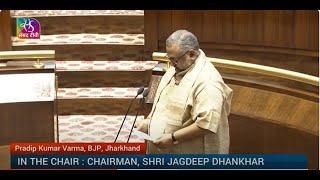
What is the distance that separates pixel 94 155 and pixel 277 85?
1536mm

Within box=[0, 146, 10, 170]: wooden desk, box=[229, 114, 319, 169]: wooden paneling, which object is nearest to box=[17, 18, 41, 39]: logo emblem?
box=[0, 146, 10, 170]: wooden desk

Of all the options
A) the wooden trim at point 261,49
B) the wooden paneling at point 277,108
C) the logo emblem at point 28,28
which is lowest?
the wooden paneling at point 277,108

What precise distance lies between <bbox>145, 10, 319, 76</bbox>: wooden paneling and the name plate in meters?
1.98

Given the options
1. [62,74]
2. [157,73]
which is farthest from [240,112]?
[62,74]

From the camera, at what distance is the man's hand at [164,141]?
454 cm

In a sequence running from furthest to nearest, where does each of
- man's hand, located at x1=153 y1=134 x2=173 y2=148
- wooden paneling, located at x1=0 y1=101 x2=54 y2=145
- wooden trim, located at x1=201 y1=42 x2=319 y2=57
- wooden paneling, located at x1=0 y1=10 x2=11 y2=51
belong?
1. wooden paneling, located at x1=0 y1=10 x2=11 y2=51
2. wooden trim, located at x1=201 y1=42 x2=319 y2=57
3. wooden paneling, located at x1=0 y1=101 x2=54 y2=145
4. man's hand, located at x1=153 y1=134 x2=173 y2=148

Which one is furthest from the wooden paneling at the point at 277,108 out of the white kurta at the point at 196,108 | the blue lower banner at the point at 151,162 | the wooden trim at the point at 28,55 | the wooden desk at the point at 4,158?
the wooden desk at the point at 4,158

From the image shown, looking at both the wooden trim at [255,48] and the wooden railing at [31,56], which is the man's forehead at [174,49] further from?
the wooden trim at [255,48]

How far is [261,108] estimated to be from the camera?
539 centimetres

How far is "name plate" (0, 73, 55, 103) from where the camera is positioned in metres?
5.65

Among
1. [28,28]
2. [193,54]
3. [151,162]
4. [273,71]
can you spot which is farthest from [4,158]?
[28,28]

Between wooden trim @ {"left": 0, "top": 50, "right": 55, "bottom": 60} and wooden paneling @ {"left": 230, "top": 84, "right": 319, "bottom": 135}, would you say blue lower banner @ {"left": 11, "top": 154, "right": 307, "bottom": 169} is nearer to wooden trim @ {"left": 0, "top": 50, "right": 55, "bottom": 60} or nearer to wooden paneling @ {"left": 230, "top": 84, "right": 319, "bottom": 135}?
wooden paneling @ {"left": 230, "top": 84, "right": 319, "bottom": 135}

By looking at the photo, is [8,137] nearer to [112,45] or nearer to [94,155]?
[94,155]

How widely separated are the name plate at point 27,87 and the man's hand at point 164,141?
55.6 inches
